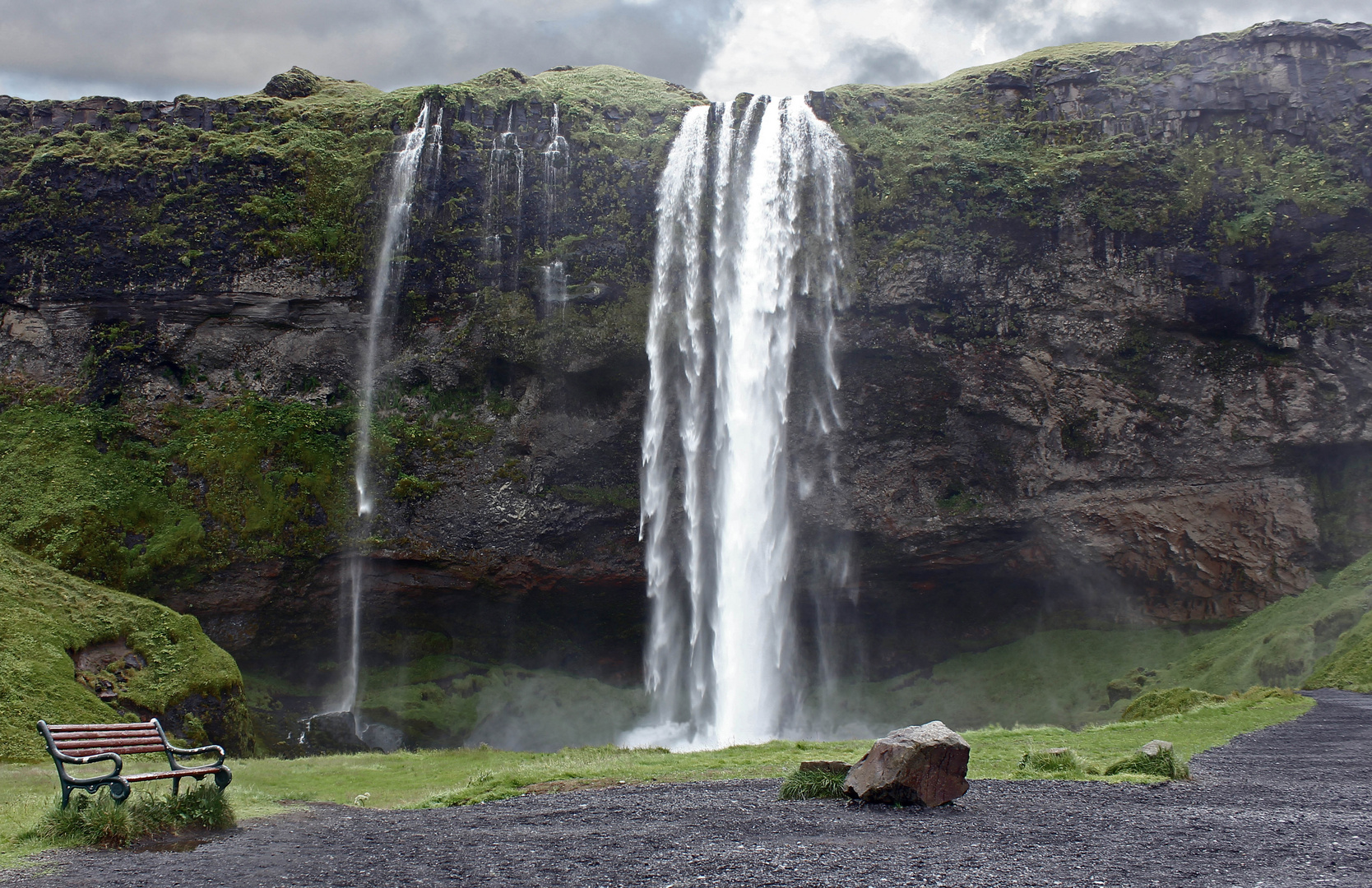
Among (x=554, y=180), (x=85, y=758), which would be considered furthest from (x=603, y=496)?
(x=85, y=758)

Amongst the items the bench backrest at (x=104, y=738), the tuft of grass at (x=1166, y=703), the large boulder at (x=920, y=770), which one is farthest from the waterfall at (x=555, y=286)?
the large boulder at (x=920, y=770)

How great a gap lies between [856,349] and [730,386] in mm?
4375

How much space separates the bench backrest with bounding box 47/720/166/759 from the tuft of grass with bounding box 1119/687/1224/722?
64.3 feet

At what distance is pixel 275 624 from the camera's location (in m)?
29.1

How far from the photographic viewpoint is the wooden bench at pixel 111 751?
8.07 metres

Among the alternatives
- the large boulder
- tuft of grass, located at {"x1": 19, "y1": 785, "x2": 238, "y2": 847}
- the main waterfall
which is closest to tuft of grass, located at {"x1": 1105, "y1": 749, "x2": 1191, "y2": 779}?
the large boulder

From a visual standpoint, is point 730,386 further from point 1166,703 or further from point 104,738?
point 104,738

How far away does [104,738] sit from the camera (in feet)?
28.5

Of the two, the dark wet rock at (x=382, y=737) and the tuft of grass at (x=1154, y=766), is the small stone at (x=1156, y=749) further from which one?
the dark wet rock at (x=382, y=737)

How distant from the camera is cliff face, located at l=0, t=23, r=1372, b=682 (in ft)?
94.6

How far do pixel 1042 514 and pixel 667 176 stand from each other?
1716 centimetres

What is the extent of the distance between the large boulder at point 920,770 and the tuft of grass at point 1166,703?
45.8 feet

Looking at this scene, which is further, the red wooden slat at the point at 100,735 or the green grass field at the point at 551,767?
the green grass field at the point at 551,767

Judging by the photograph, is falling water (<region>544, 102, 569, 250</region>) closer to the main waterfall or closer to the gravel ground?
the main waterfall
